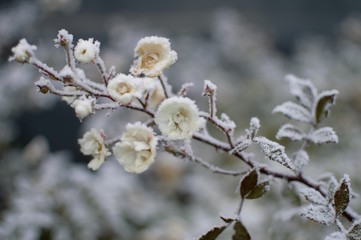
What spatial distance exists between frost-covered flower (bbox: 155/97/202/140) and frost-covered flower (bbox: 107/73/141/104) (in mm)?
42

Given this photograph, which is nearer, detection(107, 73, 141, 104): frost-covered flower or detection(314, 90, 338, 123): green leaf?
detection(107, 73, 141, 104): frost-covered flower

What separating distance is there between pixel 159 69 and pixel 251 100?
159 cm

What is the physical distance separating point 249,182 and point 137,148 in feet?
0.62

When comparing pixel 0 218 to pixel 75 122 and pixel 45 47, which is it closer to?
pixel 45 47

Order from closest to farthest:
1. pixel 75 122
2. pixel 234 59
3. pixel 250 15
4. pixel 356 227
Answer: pixel 356 227 < pixel 234 59 < pixel 75 122 < pixel 250 15

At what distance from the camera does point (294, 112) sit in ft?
2.80

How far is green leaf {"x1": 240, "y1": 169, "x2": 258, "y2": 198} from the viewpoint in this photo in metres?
0.70

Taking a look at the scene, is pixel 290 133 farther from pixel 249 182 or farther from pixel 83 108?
pixel 83 108

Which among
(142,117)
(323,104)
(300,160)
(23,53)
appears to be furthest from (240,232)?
(142,117)

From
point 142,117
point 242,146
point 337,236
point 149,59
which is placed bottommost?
point 337,236

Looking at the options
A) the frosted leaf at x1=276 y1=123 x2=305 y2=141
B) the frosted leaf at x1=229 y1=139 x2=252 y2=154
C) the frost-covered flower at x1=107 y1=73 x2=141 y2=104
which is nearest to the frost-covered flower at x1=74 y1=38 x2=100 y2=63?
the frost-covered flower at x1=107 y1=73 x2=141 y2=104

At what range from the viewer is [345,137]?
67.4 inches

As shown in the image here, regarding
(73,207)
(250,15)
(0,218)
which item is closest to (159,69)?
Result: (73,207)

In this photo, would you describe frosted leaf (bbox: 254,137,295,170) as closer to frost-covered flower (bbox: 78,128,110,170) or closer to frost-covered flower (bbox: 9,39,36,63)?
frost-covered flower (bbox: 78,128,110,170)
